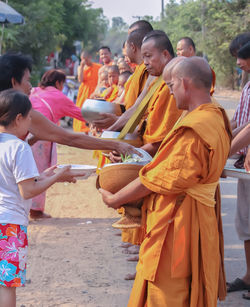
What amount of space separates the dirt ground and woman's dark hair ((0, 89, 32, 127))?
1.67 metres

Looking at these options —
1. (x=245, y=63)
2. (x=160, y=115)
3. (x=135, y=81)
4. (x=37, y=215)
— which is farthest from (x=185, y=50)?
(x=160, y=115)

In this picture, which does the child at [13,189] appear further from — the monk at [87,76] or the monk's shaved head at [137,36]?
the monk at [87,76]

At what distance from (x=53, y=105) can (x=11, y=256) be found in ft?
11.0

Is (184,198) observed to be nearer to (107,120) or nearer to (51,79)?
(107,120)

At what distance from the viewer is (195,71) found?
301 cm

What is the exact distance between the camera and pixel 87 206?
24.9ft

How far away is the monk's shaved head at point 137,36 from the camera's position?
5.08 m

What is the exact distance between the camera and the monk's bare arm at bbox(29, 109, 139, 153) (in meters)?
4.11

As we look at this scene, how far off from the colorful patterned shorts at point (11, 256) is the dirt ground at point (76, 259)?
0.98 metres

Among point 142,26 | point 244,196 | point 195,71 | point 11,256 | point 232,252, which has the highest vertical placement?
point 142,26

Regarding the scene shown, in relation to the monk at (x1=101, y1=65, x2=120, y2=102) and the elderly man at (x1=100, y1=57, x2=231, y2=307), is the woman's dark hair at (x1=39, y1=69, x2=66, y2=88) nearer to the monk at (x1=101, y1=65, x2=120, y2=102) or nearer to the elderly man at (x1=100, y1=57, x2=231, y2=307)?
the monk at (x1=101, y1=65, x2=120, y2=102)

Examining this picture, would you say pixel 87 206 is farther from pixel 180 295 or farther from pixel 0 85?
pixel 180 295

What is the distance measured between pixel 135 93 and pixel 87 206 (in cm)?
303

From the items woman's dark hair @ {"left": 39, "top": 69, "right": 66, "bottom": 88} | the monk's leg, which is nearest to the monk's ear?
the monk's leg
